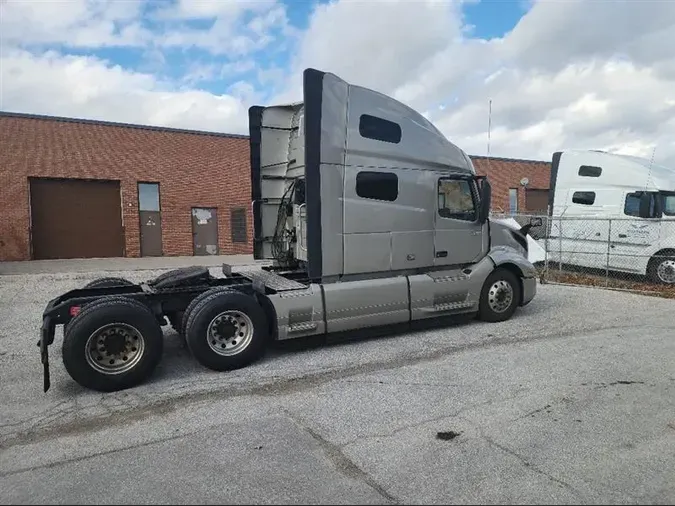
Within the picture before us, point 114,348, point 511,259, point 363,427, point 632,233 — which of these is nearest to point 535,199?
point 632,233

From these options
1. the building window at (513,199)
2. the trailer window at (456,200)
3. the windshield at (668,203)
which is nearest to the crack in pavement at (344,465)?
the trailer window at (456,200)

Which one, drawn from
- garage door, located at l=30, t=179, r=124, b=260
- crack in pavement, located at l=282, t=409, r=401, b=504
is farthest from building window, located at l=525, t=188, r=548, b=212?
crack in pavement, located at l=282, t=409, r=401, b=504

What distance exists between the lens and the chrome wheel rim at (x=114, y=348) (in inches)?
197

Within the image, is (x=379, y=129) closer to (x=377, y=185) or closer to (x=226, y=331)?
(x=377, y=185)

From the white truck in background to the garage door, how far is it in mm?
17901

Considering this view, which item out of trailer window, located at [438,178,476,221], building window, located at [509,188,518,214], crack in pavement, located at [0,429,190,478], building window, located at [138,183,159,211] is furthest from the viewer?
building window, located at [509,188,518,214]

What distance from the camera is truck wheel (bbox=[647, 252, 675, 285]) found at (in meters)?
11.9

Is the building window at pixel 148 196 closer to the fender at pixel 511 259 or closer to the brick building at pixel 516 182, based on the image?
the fender at pixel 511 259

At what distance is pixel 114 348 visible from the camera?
5.14 m

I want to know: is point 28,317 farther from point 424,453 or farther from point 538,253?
point 538,253

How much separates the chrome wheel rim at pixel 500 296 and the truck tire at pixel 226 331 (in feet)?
13.4

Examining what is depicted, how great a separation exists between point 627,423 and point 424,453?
78.0 inches

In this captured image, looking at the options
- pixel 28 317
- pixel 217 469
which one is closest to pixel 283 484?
pixel 217 469

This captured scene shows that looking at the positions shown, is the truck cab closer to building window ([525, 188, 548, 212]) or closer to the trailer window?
the trailer window
